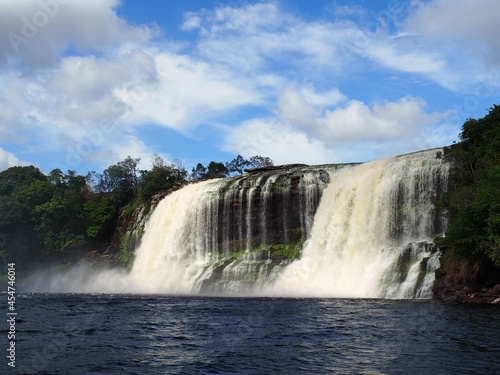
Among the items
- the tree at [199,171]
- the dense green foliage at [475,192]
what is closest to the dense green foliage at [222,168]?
the tree at [199,171]

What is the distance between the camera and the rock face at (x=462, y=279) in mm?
26547

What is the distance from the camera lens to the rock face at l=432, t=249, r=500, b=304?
2655cm

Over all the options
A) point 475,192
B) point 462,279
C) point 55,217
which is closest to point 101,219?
point 55,217

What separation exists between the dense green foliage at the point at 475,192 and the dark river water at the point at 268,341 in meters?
4.31

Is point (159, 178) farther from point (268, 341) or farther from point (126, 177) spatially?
point (268, 341)

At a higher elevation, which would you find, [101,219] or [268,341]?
[101,219]

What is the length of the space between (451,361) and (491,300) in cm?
1401

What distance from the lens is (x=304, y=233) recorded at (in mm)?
43469

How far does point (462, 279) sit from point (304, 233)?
692 inches

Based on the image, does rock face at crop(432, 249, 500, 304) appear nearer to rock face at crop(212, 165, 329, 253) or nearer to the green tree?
rock face at crop(212, 165, 329, 253)

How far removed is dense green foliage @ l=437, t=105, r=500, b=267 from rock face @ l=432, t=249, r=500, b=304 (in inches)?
27.0

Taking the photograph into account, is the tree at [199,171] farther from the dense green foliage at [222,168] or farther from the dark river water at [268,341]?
the dark river water at [268,341]

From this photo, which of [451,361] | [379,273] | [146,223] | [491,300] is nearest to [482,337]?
[451,361]

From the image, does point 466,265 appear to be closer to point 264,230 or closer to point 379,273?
point 379,273
